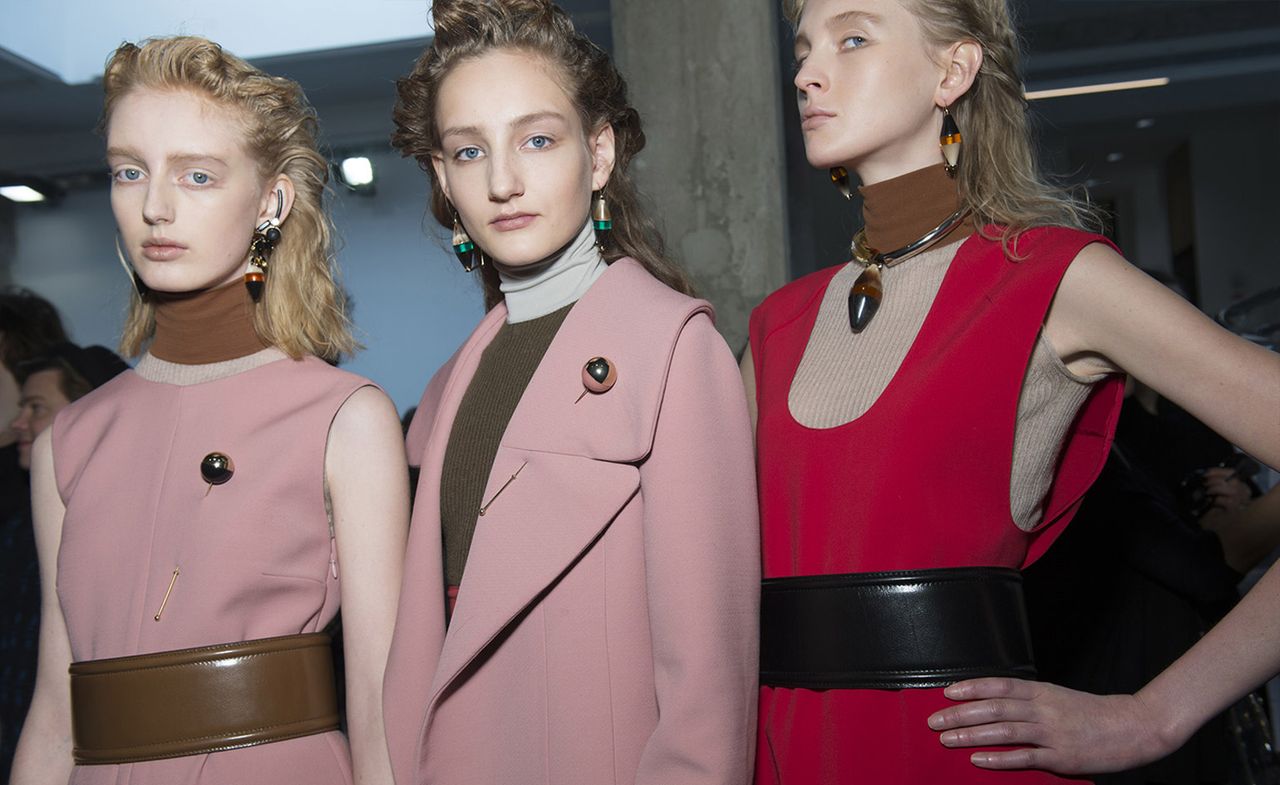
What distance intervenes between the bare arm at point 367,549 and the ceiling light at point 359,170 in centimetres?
287

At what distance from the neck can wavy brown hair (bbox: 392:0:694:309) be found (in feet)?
0.19

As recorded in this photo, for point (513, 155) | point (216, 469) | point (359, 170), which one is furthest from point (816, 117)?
point (359, 170)

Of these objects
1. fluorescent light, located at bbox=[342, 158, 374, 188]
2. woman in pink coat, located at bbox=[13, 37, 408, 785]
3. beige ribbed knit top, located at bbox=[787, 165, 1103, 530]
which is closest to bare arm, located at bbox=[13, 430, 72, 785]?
woman in pink coat, located at bbox=[13, 37, 408, 785]

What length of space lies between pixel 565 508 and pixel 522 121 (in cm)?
56

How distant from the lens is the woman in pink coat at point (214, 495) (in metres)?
1.61

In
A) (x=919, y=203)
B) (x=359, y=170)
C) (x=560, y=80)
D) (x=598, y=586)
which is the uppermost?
(x=359, y=170)

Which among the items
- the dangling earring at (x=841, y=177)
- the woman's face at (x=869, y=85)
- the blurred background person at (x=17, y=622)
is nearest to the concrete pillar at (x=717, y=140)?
the dangling earring at (x=841, y=177)

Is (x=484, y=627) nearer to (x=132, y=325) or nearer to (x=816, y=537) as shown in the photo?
(x=816, y=537)

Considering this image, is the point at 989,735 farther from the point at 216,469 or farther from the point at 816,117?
the point at 216,469

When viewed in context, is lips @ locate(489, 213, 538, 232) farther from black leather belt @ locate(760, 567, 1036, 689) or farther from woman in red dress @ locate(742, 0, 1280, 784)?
black leather belt @ locate(760, 567, 1036, 689)

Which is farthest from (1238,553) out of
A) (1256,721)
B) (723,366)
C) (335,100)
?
(335,100)

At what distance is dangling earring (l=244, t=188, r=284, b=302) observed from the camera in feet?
5.88

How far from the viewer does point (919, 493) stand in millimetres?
1527

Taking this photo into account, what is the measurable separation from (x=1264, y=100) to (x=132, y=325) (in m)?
3.64
